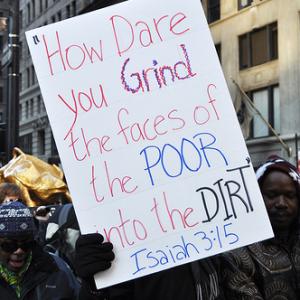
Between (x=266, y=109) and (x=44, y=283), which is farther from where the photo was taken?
(x=266, y=109)

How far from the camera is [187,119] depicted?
2.37m

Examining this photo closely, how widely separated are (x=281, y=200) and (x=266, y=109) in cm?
2118

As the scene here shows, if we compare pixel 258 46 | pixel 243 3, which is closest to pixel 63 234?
pixel 258 46

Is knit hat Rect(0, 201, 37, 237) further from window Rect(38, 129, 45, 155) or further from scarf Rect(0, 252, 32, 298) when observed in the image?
window Rect(38, 129, 45, 155)

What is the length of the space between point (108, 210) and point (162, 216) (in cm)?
21

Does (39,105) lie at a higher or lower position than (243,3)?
lower

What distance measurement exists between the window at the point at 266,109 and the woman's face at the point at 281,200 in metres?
20.3

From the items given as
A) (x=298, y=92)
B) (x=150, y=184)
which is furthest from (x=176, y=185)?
(x=298, y=92)

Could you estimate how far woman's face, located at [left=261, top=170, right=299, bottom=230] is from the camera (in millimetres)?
2373

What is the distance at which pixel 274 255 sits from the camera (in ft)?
7.66

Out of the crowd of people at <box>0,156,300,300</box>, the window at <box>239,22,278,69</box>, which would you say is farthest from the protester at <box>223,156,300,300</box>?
the window at <box>239,22,278,69</box>

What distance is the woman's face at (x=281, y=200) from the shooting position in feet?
7.79

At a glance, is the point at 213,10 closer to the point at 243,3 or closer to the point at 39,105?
the point at 243,3

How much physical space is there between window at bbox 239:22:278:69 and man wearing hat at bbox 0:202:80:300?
20948mm
